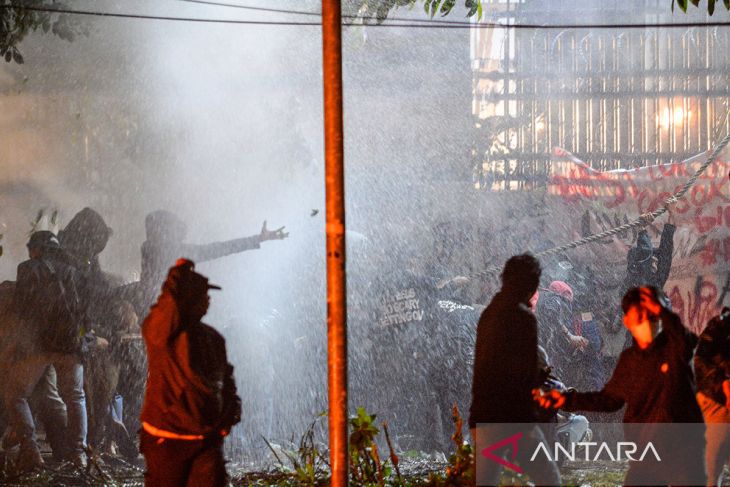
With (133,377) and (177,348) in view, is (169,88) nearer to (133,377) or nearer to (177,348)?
(133,377)

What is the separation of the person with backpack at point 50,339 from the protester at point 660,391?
5.03 metres

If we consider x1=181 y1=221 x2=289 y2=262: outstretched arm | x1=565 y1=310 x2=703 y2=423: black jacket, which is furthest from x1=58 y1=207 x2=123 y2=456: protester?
x1=565 y1=310 x2=703 y2=423: black jacket

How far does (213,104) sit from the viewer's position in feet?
39.4

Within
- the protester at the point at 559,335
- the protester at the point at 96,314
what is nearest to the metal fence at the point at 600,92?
the protester at the point at 559,335

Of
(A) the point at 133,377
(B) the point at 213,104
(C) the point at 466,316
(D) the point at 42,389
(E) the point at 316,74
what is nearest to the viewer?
(D) the point at 42,389

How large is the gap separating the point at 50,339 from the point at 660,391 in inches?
214

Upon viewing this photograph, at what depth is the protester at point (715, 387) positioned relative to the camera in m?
5.46

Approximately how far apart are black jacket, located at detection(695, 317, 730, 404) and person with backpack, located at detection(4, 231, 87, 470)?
503 cm

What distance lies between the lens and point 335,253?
16.2 ft

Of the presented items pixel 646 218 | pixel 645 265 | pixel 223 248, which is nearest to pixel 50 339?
pixel 223 248

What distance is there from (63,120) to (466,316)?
247 inches

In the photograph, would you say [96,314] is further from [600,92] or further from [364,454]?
[600,92]

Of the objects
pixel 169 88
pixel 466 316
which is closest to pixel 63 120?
pixel 169 88

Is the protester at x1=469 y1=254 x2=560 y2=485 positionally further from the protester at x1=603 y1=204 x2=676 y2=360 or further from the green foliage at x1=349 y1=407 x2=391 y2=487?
the protester at x1=603 y1=204 x2=676 y2=360
